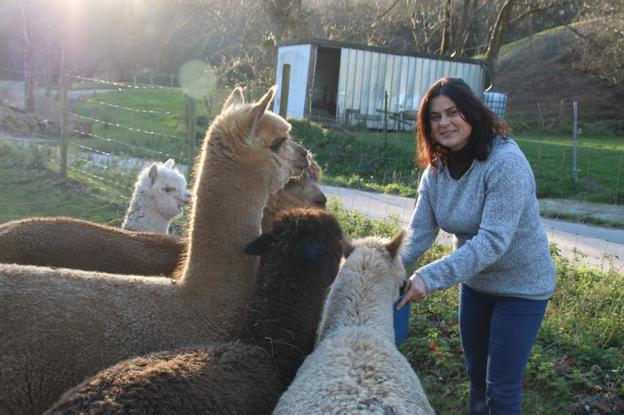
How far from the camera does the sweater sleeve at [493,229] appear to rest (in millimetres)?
3111

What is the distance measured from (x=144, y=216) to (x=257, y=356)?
3.57 metres

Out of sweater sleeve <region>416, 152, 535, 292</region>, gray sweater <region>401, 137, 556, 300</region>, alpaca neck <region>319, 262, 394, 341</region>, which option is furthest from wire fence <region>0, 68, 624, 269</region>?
sweater sleeve <region>416, 152, 535, 292</region>

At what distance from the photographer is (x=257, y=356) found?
3172 mm

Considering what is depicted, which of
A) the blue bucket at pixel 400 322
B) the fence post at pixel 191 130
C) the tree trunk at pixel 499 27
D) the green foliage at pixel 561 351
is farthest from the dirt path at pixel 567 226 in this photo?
the tree trunk at pixel 499 27

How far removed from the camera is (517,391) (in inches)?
134

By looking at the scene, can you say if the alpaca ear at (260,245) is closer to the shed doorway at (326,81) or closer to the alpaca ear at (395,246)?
the alpaca ear at (395,246)

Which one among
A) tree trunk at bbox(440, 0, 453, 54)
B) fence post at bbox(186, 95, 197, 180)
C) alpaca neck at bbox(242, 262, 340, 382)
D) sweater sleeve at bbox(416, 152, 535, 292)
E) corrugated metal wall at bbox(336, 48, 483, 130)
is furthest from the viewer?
tree trunk at bbox(440, 0, 453, 54)

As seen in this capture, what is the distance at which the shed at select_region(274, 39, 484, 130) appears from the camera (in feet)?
74.2

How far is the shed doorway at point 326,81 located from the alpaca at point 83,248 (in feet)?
→ 68.6

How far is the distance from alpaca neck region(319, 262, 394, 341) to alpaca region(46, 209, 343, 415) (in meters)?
0.07

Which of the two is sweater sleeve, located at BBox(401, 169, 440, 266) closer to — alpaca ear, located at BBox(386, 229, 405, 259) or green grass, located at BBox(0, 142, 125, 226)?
alpaca ear, located at BBox(386, 229, 405, 259)

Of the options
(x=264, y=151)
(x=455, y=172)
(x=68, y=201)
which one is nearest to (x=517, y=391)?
(x=455, y=172)

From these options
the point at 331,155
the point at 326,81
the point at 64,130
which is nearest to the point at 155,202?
the point at 64,130

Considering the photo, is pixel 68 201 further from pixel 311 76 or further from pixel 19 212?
pixel 311 76
